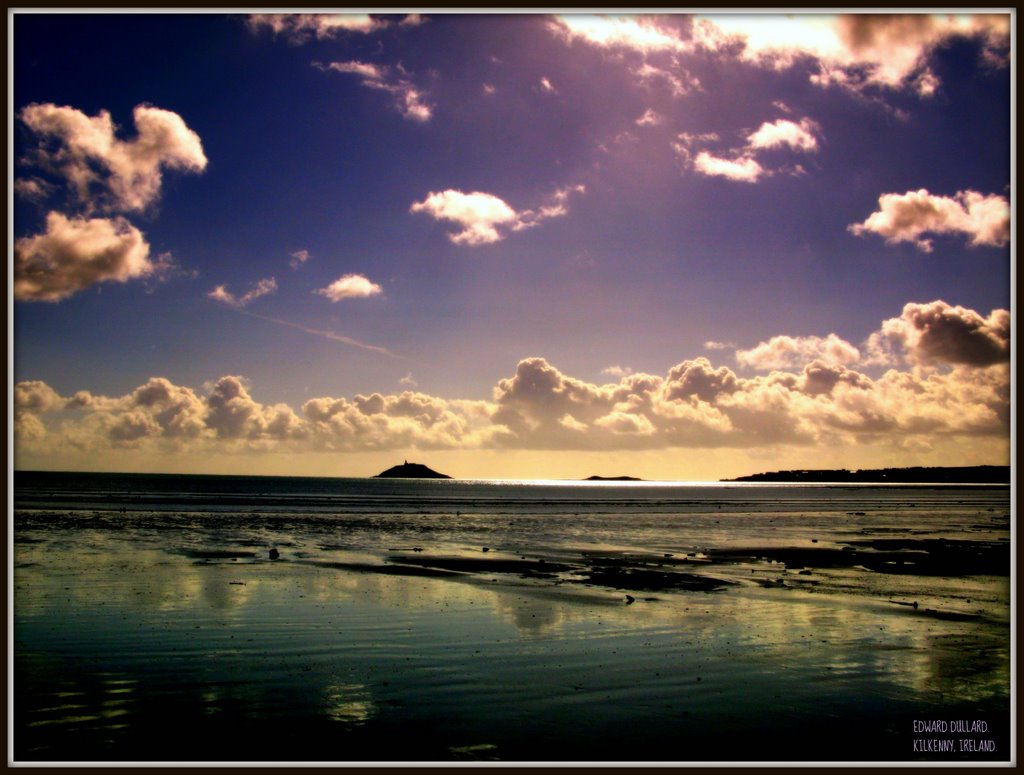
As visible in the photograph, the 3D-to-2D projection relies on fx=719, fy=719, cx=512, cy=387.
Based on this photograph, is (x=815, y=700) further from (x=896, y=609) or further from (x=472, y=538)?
(x=472, y=538)

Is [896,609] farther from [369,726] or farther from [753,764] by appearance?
[369,726]

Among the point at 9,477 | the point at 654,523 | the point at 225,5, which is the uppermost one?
the point at 225,5

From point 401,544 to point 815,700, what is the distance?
132ft

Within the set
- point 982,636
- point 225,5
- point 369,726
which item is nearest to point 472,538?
point 982,636

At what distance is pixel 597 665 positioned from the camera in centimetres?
1875

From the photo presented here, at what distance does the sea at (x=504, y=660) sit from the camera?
13.7m

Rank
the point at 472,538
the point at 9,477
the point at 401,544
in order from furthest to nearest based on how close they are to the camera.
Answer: the point at 472,538, the point at 401,544, the point at 9,477

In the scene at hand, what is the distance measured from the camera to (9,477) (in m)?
12.7

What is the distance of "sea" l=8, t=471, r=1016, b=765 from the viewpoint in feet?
44.9

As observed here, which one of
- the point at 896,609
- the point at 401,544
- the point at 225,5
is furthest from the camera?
the point at 401,544

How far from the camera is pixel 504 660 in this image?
19.1m

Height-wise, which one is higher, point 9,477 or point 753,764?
point 9,477

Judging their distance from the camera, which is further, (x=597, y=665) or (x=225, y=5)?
(x=597, y=665)

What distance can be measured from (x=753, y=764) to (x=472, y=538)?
1933 inches
